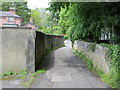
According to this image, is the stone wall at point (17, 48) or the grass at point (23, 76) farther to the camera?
the stone wall at point (17, 48)

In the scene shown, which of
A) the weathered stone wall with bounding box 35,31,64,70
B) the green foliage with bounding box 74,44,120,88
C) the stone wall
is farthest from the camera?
the weathered stone wall with bounding box 35,31,64,70

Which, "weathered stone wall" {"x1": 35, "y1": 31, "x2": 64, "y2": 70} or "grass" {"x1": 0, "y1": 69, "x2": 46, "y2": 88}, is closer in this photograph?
"grass" {"x1": 0, "y1": 69, "x2": 46, "y2": 88}

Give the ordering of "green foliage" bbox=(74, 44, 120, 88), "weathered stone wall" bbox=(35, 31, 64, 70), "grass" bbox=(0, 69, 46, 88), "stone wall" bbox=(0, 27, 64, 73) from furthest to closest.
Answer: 1. "weathered stone wall" bbox=(35, 31, 64, 70)
2. "stone wall" bbox=(0, 27, 64, 73)
3. "grass" bbox=(0, 69, 46, 88)
4. "green foliage" bbox=(74, 44, 120, 88)

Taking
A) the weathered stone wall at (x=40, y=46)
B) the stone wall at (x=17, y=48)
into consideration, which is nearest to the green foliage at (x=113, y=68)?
the stone wall at (x=17, y=48)

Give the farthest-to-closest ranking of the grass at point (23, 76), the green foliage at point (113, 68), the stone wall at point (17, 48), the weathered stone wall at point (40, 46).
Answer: the weathered stone wall at point (40, 46), the stone wall at point (17, 48), the grass at point (23, 76), the green foliage at point (113, 68)

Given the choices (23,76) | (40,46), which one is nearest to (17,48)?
(23,76)

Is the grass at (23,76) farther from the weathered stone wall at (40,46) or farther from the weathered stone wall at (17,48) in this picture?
the weathered stone wall at (40,46)

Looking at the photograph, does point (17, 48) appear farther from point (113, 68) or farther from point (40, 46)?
point (113, 68)

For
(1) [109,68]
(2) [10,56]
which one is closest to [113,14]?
(1) [109,68]

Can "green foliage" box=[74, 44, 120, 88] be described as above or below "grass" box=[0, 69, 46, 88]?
above

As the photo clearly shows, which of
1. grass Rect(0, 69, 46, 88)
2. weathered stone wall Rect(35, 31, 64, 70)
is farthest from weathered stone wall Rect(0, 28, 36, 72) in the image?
weathered stone wall Rect(35, 31, 64, 70)

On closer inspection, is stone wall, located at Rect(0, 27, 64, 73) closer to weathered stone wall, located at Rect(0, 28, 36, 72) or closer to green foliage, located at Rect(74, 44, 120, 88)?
weathered stone wall, located at Rect(0, 28, 36, 72)

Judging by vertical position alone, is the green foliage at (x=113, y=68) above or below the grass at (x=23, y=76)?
above

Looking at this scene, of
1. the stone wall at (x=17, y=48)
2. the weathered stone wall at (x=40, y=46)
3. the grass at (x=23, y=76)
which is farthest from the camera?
the weathered stone wall at (x=40, y=46)
